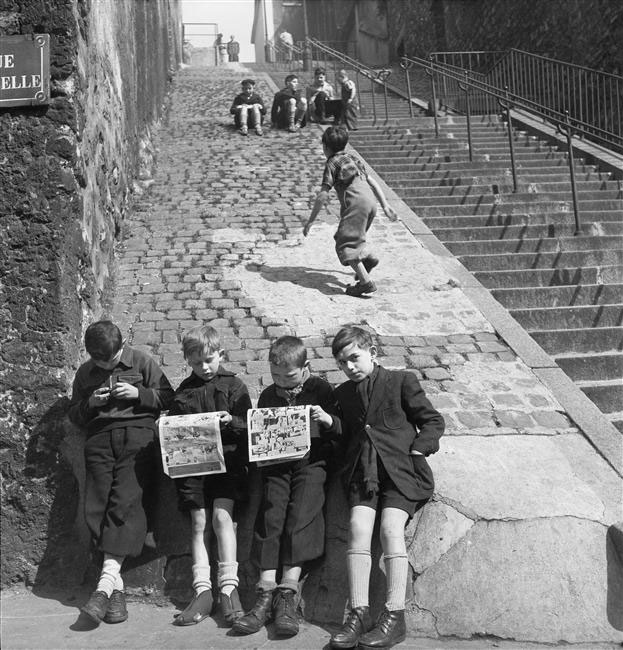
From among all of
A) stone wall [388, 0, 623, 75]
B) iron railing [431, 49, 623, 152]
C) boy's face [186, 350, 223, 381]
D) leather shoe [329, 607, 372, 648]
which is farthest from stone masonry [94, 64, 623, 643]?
stone wall [388, 0, 623, 75]

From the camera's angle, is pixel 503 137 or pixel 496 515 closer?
pixel 496 515

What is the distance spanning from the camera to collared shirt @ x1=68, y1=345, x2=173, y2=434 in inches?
157

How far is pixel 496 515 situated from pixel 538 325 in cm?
309

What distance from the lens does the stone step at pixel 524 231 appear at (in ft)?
27.1

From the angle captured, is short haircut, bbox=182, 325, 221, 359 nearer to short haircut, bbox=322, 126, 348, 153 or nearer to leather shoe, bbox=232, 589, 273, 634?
leather shoe, bbox=232, 589, 273, 634

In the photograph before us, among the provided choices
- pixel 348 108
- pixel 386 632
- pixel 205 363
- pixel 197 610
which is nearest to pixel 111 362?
pixel 205 363

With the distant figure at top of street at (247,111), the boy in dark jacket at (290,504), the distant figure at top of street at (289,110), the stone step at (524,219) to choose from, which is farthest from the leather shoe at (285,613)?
the distant figure at top of street at (289,110)

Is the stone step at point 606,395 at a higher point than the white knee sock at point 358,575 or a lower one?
higher

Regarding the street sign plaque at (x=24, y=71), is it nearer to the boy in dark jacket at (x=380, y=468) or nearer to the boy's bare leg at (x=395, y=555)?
the boy in dark jacket at (x=380, y=468)

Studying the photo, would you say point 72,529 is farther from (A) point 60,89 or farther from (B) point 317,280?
(B) point 317,280

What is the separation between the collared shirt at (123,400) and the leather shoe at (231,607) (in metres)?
0.97

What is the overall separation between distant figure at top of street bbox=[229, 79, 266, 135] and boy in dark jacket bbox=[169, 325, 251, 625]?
9.45 m

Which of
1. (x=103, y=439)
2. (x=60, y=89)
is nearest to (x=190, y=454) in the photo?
(x=103, y=439)

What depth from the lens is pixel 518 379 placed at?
5.40m
